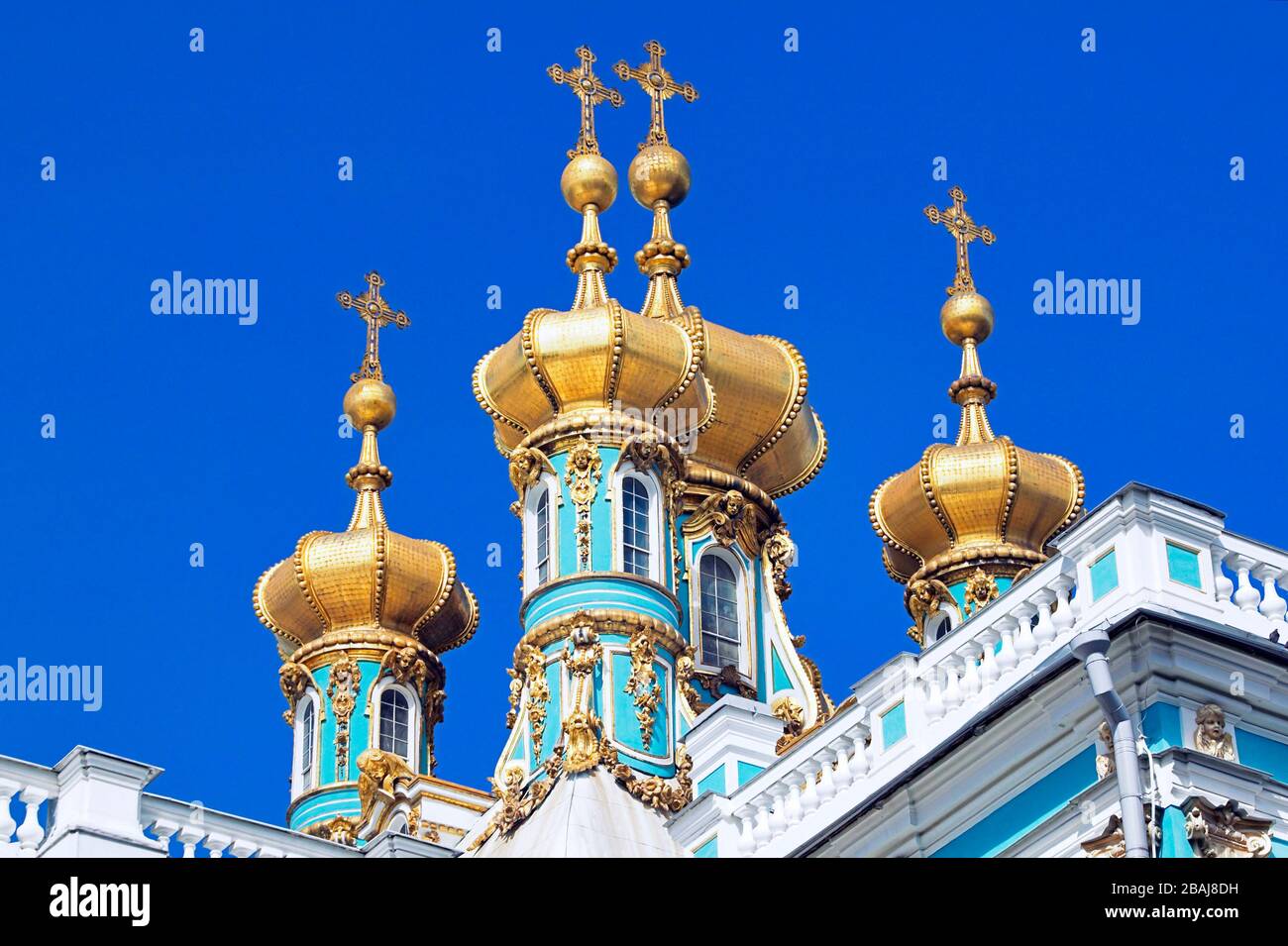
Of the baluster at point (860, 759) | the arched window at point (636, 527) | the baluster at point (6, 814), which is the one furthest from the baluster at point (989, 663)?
the arched window at point (636, 527)

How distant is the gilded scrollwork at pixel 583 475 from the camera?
1297 inches

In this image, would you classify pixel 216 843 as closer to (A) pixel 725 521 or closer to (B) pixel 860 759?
(B) pixel 860 759

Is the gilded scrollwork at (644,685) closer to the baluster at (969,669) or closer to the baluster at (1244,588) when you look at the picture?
the baluster at (969,669)

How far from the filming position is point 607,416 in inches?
1329

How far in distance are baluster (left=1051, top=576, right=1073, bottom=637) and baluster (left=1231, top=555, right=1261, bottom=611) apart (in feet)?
3.21

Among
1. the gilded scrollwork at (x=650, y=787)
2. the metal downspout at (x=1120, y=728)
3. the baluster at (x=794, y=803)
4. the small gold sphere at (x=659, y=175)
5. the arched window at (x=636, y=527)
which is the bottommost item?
the metal downspout at (x=1120, y=728)

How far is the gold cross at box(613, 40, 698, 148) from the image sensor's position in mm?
39125

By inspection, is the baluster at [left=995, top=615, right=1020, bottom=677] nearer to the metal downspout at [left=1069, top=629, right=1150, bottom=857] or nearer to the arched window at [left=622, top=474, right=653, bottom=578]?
the metal downspout at [left=1069, top=629, right=1150, bottom=857]

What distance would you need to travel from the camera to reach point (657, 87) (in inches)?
1543

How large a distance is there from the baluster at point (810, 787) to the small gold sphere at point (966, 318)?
20.3m

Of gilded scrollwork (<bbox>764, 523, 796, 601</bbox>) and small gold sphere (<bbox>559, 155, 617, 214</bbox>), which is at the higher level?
small gold sphere (<bbox>559, 155, 617, 214</bbox>)

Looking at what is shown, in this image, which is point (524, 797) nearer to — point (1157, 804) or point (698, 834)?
point (698, 834)

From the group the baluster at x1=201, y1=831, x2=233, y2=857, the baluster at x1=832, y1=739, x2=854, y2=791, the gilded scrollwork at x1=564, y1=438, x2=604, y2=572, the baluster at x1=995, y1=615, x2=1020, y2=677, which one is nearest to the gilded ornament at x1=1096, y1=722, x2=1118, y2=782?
the baluster at x1=995, y1=615, x2=1020, y2=677

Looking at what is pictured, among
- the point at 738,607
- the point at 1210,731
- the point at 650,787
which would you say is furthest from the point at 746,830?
the point at 738,607
